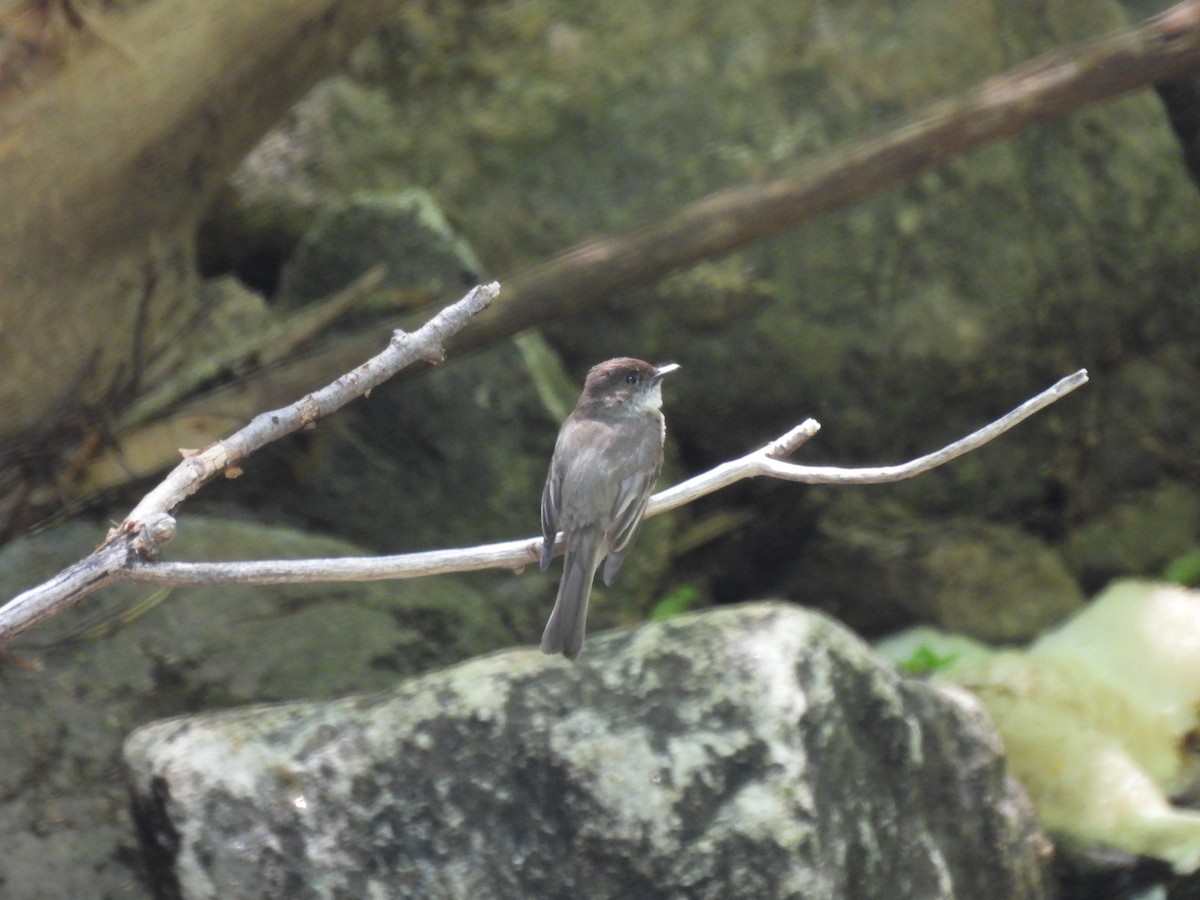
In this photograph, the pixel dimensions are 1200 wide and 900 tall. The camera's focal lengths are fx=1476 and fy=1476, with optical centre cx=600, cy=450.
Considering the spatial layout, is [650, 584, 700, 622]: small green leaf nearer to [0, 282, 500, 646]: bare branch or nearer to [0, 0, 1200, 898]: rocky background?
[0, 0, 1200, 898]: rocky background

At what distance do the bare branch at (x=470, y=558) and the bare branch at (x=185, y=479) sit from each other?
43 mm

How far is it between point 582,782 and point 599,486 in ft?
2.52

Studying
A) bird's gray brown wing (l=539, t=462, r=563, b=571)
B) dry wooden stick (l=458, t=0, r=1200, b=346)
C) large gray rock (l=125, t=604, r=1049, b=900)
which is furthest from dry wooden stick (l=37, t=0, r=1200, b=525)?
large gray rock (l=125, t=604, r=1049, b=900)

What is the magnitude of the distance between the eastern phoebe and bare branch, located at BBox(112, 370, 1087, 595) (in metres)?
0.50

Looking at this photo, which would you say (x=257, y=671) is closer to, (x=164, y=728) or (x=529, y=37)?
(x=164, y=728)

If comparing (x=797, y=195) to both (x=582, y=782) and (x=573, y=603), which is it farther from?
(x=582, y=782)

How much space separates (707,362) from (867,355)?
2.01 ft

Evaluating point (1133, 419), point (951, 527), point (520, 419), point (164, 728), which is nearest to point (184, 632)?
point (164, 728)

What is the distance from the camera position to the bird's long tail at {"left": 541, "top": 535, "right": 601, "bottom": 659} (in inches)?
135

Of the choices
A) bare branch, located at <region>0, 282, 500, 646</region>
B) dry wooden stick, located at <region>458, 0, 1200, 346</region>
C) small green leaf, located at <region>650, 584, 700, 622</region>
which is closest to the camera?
bare branch, located at <region>0, 282, 500, 646</region>

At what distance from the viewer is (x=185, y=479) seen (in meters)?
2.59

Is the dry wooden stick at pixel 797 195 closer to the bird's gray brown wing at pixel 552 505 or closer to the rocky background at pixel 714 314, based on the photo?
the rocky background at pixel 714 314

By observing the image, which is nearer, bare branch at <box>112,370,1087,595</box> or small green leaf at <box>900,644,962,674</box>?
bare branch at <box>112,370,1087,595</box>

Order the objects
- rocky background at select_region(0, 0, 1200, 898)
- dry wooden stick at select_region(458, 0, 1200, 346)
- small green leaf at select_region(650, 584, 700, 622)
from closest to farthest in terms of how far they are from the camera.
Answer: dry wooden stick at select_region(458, 0, 1200, 346)
rocky background at select_region(0, 0, 1200, 898)
small green leaf at select_region(650, 584, 700, 622)
